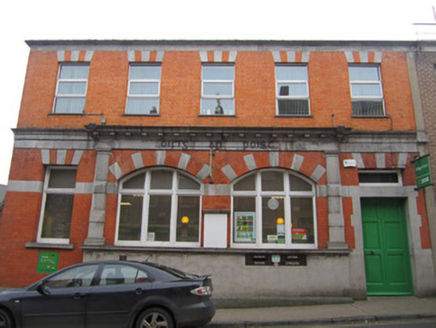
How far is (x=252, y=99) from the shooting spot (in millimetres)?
10578

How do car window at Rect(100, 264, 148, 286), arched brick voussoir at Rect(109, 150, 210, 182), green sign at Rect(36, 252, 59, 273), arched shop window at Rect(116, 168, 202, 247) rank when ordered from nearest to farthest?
car window at Rect(100, 264, 148, 286) → green sign at Rect(36, 252, 59, 273) → arched shop window at Rect(116, 168, 202, 247) → arched brick voussoir at Rect(109, 150, 210, 182)

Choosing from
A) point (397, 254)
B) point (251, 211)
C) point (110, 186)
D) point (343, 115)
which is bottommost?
point (397, 254)

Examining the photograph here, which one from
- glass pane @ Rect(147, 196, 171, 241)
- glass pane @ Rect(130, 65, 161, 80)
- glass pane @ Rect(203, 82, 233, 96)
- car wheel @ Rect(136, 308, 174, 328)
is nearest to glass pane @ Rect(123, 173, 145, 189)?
glass pane @ Rect(147, 196, 171, 241)

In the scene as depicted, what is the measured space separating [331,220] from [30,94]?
10825mm

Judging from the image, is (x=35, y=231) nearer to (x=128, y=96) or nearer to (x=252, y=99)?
(x=128, y=96)

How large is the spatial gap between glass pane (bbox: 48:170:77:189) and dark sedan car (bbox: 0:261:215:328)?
15.7 ft

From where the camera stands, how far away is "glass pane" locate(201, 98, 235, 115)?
1064cm

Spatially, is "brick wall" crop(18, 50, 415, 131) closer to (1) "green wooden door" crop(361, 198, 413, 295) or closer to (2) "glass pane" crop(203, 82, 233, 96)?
(2) "glass pane" crop(203, 82, 233, 96)

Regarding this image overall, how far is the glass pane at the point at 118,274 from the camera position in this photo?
20.2 ft

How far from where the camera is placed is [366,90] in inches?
421

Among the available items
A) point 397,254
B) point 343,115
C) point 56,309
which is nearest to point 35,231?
point 56,309

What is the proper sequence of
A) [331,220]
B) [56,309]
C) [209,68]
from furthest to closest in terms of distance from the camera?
1. [209,68]
2. [331,220]
3. [56,309]

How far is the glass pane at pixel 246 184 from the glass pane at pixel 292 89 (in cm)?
309

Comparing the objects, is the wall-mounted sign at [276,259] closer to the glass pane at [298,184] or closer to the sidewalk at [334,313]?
the sidewalk at [334,313]
